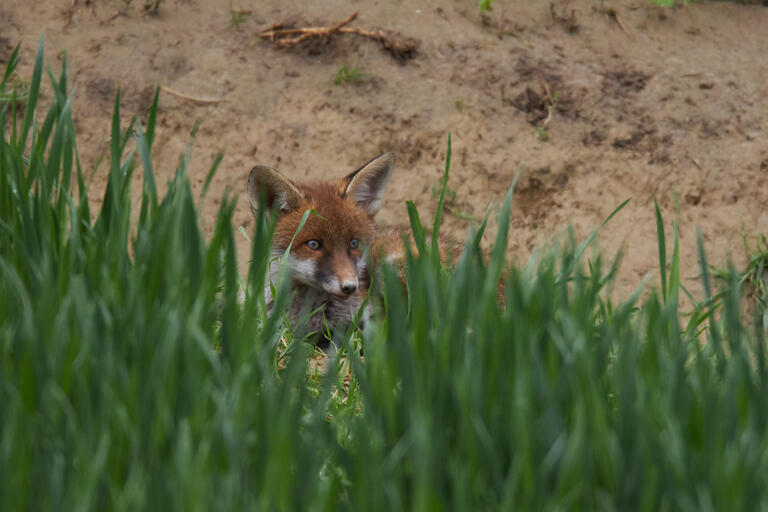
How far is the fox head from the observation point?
4445mm

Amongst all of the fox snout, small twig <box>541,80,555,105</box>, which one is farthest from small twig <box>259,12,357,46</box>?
the fox snout

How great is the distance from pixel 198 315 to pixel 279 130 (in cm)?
460

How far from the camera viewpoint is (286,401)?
5.55ft

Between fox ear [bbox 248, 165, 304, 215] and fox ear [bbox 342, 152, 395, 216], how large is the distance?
0.30 meters

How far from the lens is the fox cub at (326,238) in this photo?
4.47m

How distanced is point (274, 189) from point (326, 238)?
0.35 m

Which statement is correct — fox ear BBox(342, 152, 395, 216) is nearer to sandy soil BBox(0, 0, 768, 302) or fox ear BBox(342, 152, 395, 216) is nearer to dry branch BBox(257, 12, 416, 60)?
sandy soil BBox(0, 0, 768, 302)

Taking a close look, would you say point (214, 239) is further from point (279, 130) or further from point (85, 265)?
point (279, 130)

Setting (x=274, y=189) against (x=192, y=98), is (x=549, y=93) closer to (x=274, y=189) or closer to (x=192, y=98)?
(x=192, y=98)

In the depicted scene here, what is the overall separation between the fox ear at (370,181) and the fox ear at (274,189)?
299mm

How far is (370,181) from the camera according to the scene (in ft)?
16.0

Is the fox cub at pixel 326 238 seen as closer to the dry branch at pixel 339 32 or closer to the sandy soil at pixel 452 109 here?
the sandy soil at pixel 452 109

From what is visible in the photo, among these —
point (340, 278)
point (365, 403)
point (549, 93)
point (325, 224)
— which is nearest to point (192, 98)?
point (325, 224)

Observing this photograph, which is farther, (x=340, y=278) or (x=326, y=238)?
(x=326, y=238)
